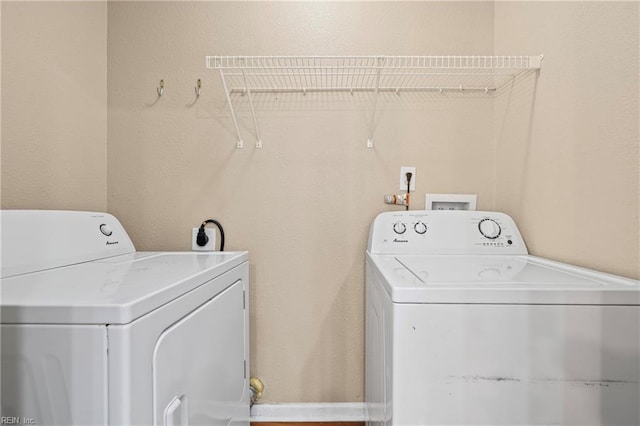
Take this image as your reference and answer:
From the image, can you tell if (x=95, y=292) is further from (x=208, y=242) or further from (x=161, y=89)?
(x=161, y=89)

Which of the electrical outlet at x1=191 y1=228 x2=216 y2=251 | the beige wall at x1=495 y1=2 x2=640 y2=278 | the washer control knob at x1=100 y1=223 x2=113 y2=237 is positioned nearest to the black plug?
the electrical outlet at x1=191 y1=228 x2=216 y2=251

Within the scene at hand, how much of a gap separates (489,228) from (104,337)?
1378 millimetres

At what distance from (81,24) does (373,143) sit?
1.49 m

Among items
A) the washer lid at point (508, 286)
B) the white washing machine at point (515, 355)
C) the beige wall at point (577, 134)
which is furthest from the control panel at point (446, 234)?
the white washing machine at point (515, 355)

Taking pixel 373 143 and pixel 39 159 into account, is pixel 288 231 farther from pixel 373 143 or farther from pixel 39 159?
pixel 39 159

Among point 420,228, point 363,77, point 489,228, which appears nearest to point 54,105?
point 363,77

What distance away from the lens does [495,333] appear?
636mm

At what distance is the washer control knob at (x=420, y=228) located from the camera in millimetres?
1317

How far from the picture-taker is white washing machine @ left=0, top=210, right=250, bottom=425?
1.62ft

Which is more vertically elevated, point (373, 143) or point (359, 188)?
point (373, 143)

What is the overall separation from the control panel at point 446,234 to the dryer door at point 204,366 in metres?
0.67

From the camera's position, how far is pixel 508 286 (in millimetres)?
667

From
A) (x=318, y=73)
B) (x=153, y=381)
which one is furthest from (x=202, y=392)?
(x=318, y=73)

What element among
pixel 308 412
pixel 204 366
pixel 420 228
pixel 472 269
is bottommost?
pixel 308 412
